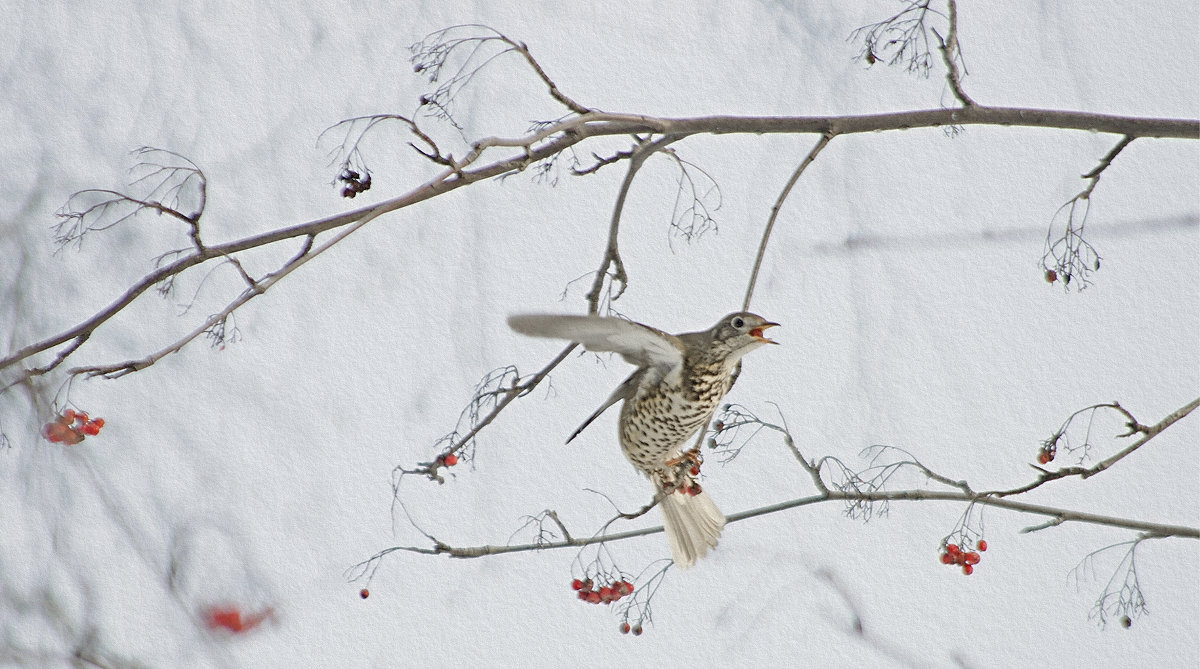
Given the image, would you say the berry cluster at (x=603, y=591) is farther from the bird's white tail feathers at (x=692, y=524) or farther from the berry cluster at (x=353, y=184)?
the berry cluster at (x=353, y=184)

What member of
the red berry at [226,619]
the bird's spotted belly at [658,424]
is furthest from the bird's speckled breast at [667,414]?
the red berry at [226,619]

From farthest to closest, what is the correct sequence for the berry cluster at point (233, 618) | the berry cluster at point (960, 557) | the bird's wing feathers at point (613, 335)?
the berry cluster at point (233, 618)
the berry cluster at point (960, 557)
the bird's wing feathers at point (613, 335)

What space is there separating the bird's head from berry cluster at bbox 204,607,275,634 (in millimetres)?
580

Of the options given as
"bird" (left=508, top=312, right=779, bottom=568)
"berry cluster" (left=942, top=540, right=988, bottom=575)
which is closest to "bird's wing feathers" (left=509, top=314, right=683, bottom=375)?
"bird" (left=508, top=312, right=779, bottom=568)

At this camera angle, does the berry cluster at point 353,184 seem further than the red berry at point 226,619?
No

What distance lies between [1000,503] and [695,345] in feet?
1.04

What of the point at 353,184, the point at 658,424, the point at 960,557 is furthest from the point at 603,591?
the point at 353,184

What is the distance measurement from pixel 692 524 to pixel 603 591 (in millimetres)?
206

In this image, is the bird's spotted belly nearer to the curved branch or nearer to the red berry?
the curved branch

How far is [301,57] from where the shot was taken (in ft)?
3.82

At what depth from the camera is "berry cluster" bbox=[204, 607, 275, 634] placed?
108cm

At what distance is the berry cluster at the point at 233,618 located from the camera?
3.54 ft

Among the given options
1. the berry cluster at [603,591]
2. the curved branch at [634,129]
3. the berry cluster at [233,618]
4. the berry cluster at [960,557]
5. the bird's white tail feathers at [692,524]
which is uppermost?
the curved branch at [634,129]

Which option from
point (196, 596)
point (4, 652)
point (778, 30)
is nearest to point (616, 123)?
point (778, 30)
